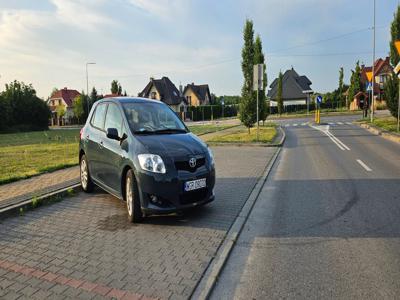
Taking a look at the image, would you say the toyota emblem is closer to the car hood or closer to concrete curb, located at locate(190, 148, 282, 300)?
the car hood

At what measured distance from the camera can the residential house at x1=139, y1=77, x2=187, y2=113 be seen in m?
75.4

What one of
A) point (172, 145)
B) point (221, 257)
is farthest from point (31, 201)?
point (221, 257)

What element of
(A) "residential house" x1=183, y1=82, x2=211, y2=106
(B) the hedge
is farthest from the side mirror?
(A) "residential house" x1=183, y1=82, x2=211, y2=106

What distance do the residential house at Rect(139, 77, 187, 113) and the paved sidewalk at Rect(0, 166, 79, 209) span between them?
65729mm

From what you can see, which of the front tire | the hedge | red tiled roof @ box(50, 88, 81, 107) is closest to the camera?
the front tire

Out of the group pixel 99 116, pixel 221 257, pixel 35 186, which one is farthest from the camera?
pixel 35 186

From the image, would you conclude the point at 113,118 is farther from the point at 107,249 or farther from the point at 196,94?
the point at 196,94

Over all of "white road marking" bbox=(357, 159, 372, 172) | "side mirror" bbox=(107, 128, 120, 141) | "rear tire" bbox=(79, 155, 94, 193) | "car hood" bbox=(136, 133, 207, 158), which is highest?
"side mirror" bbox=(107, 128, 120, 141)

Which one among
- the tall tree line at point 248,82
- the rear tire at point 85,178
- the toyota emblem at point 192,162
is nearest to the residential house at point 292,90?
the tall tree line at point 248,82

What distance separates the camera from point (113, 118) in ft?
21.2

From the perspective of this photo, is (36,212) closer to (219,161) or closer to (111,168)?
(111,168)

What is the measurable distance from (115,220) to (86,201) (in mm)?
1468

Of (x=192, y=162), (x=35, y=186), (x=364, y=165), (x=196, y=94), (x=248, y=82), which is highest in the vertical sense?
(x=196, y=94)

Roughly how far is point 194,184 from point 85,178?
3138 millimetres
